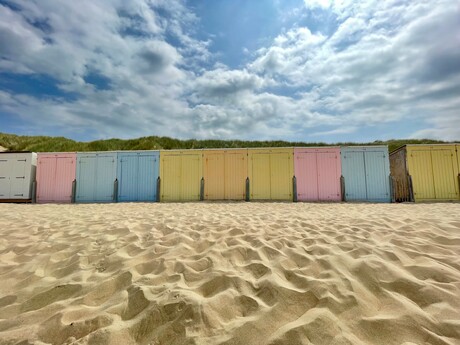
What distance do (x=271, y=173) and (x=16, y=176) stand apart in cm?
1077

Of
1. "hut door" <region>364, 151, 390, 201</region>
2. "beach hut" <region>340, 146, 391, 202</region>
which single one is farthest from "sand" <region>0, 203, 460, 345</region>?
"hut door" <region>364, 151, 390, 201</region>

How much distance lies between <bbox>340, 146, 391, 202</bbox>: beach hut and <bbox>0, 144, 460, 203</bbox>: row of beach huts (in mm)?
35

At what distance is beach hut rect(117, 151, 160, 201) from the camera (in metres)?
10.7

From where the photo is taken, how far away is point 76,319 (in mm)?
1674

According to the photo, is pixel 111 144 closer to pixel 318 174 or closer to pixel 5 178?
pixel 5 178

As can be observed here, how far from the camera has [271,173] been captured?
10.4 m

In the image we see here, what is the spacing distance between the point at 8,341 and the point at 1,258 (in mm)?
1802

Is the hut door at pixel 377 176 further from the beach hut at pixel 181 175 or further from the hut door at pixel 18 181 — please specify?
the hut door at pixel 18 181

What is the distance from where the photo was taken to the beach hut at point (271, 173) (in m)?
10.3

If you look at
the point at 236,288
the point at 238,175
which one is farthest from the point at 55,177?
the point at 236,288

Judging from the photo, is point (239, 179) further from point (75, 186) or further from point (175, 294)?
point (175, 294)

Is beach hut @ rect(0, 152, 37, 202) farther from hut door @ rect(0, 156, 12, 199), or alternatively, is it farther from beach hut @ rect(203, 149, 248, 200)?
beach hut @ rect(203, 149, 248, 200)

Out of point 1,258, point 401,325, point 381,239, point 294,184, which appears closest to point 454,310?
point 401,325

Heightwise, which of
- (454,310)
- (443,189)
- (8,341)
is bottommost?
(8,341)
